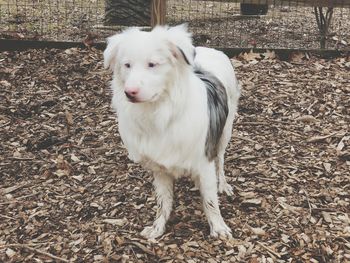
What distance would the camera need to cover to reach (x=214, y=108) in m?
3.38

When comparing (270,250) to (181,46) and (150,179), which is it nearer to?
(150,179)

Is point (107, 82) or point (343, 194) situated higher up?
point (107, 82)

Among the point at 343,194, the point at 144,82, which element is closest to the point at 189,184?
the point at 343,194

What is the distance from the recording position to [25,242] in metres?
3.60

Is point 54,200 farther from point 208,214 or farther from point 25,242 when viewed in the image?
point 208,214

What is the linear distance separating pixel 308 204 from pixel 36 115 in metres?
2.88

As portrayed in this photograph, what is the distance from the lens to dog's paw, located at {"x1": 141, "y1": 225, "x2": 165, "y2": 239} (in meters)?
3.63

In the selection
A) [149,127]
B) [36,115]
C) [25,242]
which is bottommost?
[25,242]

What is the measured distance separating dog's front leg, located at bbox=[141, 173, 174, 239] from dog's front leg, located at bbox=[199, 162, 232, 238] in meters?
0.26

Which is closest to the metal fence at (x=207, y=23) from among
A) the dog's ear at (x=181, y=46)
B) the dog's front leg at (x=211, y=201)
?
the dog's front leg at (x=211, y=201)

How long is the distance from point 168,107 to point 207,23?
15.5 ft

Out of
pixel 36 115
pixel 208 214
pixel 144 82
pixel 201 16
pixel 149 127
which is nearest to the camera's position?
pixel 144 82

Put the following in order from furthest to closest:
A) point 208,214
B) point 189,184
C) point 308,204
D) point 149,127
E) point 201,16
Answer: point 201,16, point 189,184, point 308,204, point 208,214, point 149,127

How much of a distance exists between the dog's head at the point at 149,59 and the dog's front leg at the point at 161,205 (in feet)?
2.73
